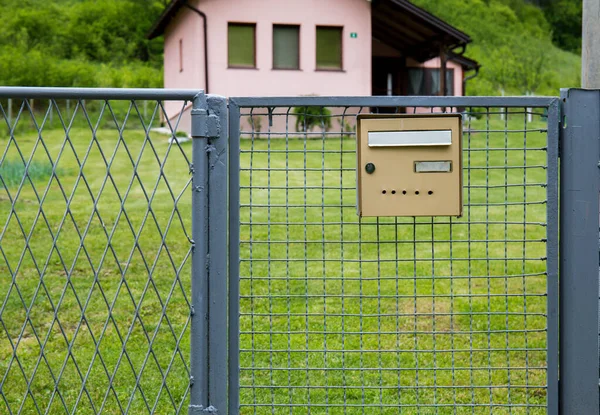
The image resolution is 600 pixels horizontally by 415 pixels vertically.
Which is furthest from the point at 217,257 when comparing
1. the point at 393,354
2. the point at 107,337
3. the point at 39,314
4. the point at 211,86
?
the point at 211,86

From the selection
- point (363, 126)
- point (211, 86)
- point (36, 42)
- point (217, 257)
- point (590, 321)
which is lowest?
point (590, 321)

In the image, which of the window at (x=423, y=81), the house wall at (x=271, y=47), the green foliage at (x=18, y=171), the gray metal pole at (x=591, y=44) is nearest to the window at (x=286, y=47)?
the house wall at (x=271, y=47)

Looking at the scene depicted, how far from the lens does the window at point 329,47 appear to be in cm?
2267

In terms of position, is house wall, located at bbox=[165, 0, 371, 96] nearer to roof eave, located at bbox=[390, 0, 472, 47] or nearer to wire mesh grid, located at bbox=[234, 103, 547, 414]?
roof eave, located at bbox=[390, 0, 472, 47]

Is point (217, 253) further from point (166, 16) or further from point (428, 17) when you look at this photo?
point (166, 16)

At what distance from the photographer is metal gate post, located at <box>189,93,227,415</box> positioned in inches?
125

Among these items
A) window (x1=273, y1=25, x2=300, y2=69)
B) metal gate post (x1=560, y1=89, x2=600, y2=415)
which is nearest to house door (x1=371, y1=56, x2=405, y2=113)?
window (x1=273, y1=25, x2=300, y2=69)

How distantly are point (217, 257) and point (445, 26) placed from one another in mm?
Result: 19361

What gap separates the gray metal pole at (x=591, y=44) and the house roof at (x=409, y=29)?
57.6ft

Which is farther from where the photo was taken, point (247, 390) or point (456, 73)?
point (456, 73)

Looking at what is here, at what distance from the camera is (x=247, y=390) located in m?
4.58

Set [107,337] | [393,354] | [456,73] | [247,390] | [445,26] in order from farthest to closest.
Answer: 1. [456,73]
2. [445,26]
3. [107,337]
4. [393,354]
5. [247,390]

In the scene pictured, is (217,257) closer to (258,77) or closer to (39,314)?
(39,314)

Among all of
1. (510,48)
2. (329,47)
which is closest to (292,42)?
(329,47)
